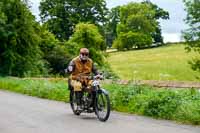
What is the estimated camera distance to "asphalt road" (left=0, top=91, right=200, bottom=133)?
41.9ft

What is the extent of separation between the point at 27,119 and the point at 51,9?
7503 cm

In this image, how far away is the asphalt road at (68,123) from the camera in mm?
12758

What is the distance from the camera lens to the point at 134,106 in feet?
55.3

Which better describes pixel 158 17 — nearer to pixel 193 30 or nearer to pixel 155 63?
pixel 155 63

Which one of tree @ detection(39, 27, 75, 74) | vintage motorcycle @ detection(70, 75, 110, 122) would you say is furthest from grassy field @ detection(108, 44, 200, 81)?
vintage motorcycle @ detection(70, 75, 110, 122)

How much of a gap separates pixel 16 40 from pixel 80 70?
74.7 feet

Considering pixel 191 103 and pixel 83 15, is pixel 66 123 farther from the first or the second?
pixel 83 15

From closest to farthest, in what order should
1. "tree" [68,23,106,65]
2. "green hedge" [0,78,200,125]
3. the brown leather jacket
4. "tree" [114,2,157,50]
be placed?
"green hedge" [0,78,200,125] < the brown leather jacket < "tree" [68,23,106,65] < "tree" [114,2,157,50]

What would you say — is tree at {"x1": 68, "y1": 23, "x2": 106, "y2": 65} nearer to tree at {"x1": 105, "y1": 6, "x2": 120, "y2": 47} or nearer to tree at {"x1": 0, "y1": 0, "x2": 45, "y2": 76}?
tree at {"x1": 0, "y1": 0, "x2": 45, "y2": 76}

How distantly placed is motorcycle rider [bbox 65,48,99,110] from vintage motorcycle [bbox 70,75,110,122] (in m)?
0.16

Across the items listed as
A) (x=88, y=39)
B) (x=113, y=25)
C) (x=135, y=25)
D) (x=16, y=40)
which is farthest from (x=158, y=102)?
(x=113, y=25)

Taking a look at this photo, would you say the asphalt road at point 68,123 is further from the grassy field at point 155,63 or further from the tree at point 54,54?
the grassy field at point 155,63

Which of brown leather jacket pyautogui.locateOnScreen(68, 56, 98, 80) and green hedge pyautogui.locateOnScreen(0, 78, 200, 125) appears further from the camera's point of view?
brown leather jacket pyautogui.locateOnScreen(68, 56, 98, 80)

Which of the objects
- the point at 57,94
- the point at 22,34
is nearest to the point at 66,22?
the point at 22,34
